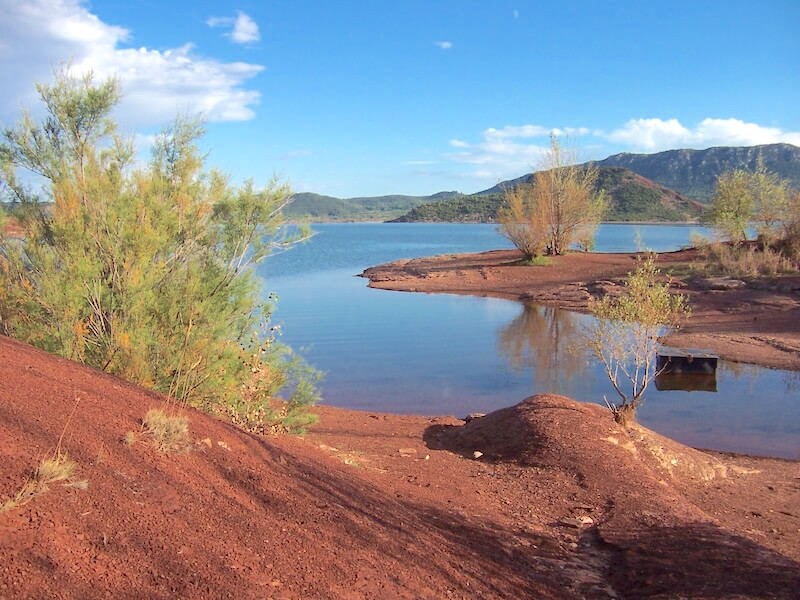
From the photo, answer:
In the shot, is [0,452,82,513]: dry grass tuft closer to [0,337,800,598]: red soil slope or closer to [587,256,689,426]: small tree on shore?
[0,337,800,598]: red soil slope

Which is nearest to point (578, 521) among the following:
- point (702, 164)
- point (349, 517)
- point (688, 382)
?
point (349, 517)

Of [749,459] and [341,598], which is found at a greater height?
[341,598]

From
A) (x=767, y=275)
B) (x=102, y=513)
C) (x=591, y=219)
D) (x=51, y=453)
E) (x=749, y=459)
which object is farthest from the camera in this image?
(x=591, y=219)

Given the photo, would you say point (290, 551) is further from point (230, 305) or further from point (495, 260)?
point (495, 260)

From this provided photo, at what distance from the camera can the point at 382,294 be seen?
118 ft

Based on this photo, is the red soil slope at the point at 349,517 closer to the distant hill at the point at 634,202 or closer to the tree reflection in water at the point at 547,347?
the tree reflection in water at the point at 547,347

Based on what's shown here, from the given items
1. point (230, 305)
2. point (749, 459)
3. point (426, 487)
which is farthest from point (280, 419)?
point (749, 459)

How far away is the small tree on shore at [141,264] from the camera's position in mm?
7738

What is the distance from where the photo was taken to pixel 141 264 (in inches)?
319

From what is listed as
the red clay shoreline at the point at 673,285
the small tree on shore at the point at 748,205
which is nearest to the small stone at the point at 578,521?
the red clay shoreline at the point at 673,285

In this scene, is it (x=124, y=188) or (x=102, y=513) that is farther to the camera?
(x=124, y=188)

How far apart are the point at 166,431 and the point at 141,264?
349 centimetres

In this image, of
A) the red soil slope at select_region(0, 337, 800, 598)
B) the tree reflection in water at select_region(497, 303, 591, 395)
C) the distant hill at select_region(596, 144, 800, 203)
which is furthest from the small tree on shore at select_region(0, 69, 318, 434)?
the distant hill at select_region(596, 144, 800, 203)

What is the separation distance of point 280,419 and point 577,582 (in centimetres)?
492
